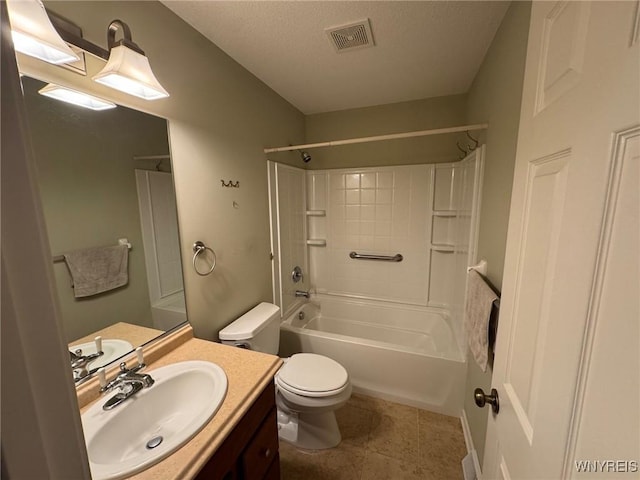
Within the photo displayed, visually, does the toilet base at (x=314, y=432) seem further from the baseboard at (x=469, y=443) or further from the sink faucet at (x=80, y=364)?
the sink faucet at (x=80, y=364)

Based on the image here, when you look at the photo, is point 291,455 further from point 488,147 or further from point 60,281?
point 488,147

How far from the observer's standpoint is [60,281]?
Result: 2.93 ft

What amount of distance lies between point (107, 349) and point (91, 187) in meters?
0.64

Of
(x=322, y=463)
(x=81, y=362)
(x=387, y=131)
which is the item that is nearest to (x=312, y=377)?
(x=322, y=463)

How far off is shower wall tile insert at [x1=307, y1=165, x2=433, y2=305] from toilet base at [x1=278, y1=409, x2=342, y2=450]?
1345 mm

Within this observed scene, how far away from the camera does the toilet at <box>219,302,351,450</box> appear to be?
1529 mm

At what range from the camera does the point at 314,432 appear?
5.45 ft

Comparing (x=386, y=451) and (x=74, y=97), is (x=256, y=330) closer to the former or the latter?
(x=386, y=451)

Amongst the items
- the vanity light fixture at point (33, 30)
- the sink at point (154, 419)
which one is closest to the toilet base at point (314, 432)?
the sink at point (154, 419)

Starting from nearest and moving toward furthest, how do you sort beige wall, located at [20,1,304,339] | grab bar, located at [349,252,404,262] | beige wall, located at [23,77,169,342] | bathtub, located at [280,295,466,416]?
beige wall, located at [23,77,169,342] → beige wall, located at [20,1,304,339] → bathtub, located at [280,295,466,416] → grab bar, located at [349,252,404,262]

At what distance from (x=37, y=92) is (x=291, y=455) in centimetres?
210

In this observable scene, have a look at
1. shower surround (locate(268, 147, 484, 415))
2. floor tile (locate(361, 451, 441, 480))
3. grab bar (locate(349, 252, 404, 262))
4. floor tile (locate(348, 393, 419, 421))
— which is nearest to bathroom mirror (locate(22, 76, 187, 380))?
shower surround (locate(268, 147, 484, 415))

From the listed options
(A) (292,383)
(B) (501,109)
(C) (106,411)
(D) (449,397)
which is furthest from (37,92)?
(D) (449,397)

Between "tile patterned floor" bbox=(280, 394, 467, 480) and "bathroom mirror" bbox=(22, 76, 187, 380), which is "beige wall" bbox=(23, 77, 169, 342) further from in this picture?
"tile patterned floor" bbox=(280, 394, 467, 480)
